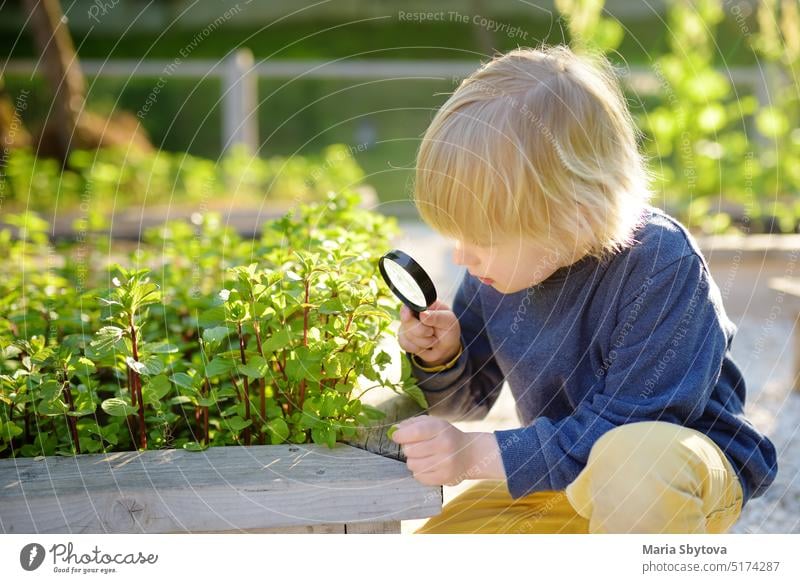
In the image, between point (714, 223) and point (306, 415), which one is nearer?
point (306, 415)

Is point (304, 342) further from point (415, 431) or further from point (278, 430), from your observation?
point (415, 431)

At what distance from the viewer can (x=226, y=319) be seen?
144cm

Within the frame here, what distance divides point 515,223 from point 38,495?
2.59 feet

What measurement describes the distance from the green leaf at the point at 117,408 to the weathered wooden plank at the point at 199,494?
0.07 m

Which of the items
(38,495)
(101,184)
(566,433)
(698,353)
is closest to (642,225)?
(698,353)

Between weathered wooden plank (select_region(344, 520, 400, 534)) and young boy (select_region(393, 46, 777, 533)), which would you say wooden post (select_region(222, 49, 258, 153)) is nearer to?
young boy (select_region(393, 46, 777, 533))

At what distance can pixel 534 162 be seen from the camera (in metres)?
1.39

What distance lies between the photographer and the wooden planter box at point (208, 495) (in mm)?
1300

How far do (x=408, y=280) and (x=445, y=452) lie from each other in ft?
1.02

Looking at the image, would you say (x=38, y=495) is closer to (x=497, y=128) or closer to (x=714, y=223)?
(x=497, y=128)

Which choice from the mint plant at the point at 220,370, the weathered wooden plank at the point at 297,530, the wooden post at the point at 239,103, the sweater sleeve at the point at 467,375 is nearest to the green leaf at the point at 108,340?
the mint plant at the point at 220,370

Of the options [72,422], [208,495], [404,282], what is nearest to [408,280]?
[404,282]

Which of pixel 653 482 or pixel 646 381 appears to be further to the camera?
pixel 646 381

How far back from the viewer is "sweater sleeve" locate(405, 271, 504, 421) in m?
1.69
